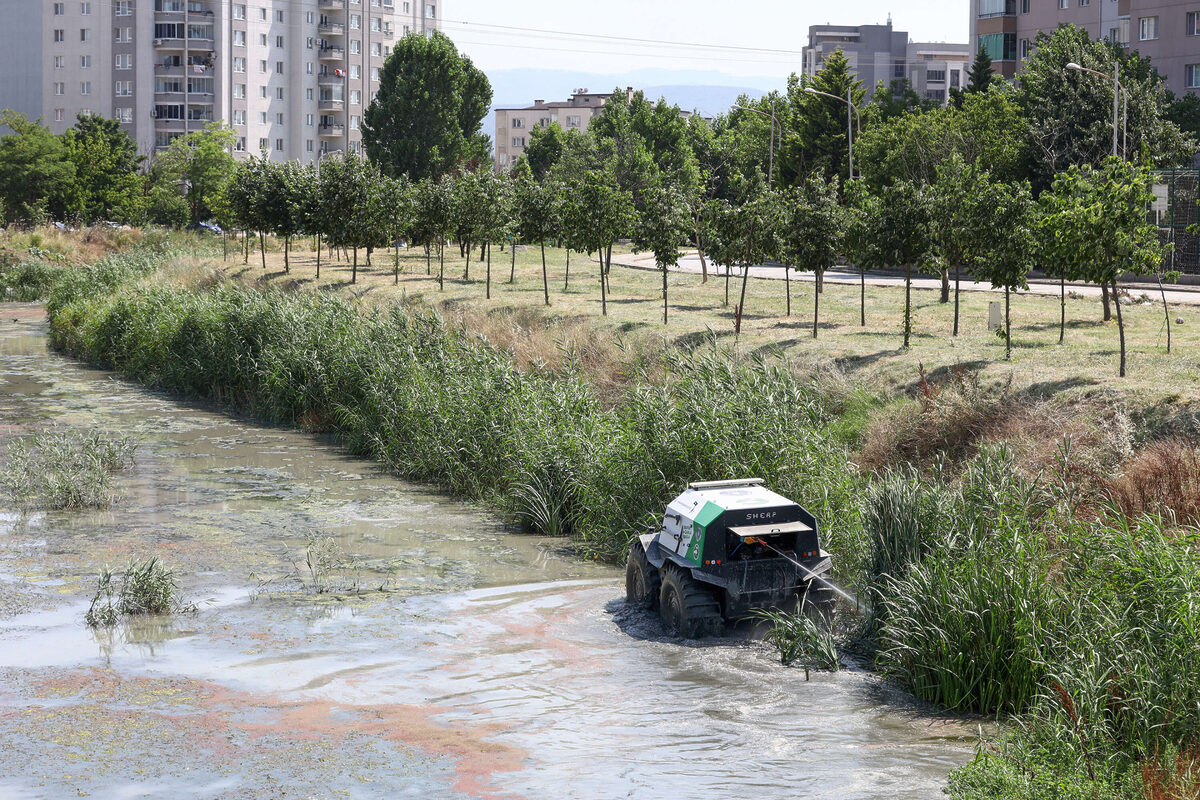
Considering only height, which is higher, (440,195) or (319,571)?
(440,195)

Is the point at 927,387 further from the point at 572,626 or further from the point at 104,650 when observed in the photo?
the point at 104,650

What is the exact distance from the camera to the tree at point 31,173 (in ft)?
253

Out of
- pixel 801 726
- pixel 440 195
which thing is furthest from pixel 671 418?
pixel 440 195

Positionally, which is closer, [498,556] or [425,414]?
[498,556]

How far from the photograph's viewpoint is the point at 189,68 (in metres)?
99.6

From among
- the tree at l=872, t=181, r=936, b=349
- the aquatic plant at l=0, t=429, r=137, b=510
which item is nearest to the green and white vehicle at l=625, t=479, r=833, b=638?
the aquatic plant at l=0, t=429, r=137, b=510

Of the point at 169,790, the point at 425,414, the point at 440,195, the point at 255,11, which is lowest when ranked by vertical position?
the point at 169,790

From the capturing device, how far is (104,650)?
14.5 meters

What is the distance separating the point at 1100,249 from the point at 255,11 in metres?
94.0

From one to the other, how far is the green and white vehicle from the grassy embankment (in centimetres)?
79

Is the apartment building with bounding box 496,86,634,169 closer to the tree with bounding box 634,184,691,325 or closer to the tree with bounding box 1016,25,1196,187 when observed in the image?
the tree with bounding box 1016,25,1196,187

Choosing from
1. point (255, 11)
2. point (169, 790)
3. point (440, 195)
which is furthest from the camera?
point (255, 11)

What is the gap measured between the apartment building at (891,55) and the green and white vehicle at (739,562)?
164866 millimetres

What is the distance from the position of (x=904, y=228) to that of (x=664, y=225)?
8180 mm
